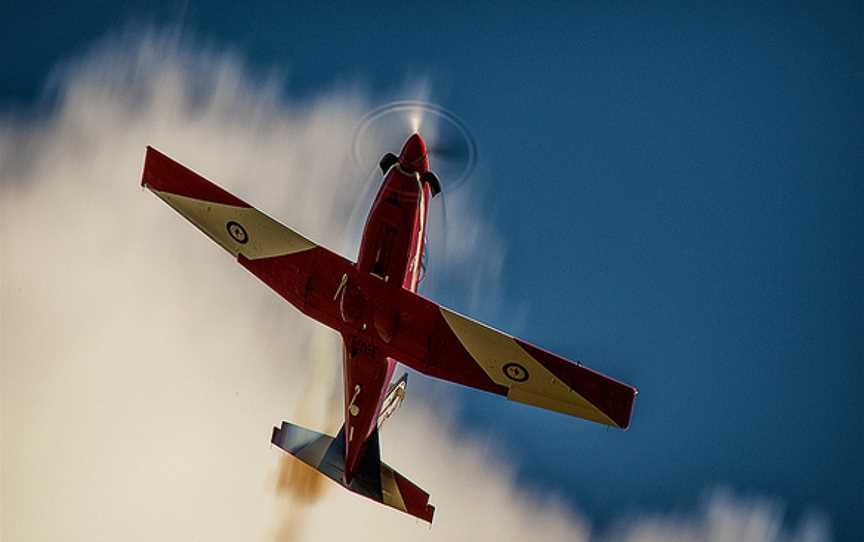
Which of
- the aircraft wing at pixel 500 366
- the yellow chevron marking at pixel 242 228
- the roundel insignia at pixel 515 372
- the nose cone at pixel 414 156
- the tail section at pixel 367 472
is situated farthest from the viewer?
the tail section at pixel 367 472

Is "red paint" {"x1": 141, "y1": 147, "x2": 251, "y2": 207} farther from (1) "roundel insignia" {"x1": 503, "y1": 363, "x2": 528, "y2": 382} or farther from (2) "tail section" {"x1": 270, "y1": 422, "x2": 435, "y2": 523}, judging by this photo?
(2) "tail section" {"x1": 270, "y1": 422, "x2": 435, "y2": 523}

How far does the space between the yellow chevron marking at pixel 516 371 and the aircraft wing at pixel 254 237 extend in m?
1.78

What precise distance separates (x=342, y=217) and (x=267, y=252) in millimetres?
4212

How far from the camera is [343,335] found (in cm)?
1256

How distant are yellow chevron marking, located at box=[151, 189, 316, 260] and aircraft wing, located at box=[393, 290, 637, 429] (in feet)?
5.77

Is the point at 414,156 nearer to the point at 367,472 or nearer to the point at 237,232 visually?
the point at 237,232

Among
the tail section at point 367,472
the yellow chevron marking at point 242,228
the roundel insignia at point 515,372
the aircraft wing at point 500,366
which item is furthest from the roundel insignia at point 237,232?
the roundel insignia at point 515,372

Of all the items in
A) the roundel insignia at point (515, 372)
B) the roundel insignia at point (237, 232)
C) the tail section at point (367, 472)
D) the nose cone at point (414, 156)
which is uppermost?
the nose cone at point (414, 156)

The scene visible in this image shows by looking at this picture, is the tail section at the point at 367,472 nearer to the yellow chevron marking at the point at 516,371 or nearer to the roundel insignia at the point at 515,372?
the yellow chevron marking at the point at 516,371

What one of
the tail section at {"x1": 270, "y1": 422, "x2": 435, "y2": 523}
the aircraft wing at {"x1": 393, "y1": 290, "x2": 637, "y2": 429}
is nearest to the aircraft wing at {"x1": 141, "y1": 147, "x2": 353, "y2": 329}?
the aircraft wing at {"x1": 393, "y1": 290, "x2": 637, "y2": 429}

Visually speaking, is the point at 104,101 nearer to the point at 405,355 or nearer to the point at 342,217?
the point at 342,217

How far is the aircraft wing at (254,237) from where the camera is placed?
1164 cm

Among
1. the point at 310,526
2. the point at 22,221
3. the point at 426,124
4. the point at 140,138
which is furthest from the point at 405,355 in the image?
the point at 22,221

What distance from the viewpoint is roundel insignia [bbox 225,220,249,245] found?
11.9 metres
